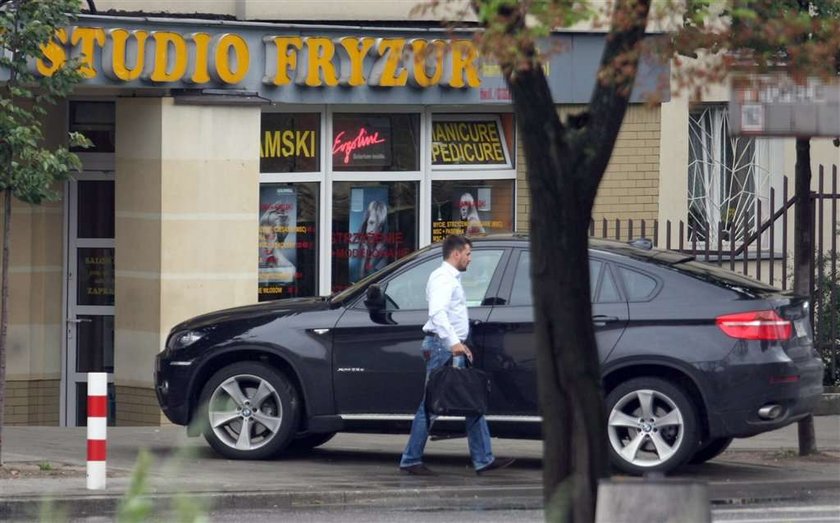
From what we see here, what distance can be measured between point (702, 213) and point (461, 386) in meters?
7.93

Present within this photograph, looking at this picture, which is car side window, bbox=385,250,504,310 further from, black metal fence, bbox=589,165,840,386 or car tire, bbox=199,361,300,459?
black metal fence, bbox=589,165,840,386

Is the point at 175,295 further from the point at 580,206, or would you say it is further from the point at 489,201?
the point at 580,206

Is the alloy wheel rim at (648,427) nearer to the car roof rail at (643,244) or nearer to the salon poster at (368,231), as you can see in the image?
the car roof rail at (643,244)

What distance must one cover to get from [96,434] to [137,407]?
17.3 ft

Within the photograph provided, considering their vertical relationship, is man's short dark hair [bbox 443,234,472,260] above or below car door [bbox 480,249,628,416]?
above

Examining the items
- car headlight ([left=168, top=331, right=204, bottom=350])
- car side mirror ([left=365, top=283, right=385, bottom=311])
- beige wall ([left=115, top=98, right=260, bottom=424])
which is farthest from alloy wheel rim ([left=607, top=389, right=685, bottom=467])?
beige wall ([left=115, top=98, right=260, bottom=424])

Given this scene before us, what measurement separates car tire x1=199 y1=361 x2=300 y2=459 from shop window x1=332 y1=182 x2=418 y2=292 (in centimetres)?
486

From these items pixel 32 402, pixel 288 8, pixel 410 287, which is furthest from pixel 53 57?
pixel 410 287

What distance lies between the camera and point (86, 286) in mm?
16078

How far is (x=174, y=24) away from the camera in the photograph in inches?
575

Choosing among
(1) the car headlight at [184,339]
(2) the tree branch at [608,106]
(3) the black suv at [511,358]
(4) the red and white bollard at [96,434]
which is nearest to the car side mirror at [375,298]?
(3) the black suv at [511,358]

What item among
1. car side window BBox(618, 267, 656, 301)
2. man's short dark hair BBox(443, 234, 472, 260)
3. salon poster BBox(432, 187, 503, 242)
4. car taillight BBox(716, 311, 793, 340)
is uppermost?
salon poster BBox(432, 187, 503, 242)

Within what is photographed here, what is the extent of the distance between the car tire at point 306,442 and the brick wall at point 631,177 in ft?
16.7

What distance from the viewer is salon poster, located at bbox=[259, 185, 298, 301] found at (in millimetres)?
16000
